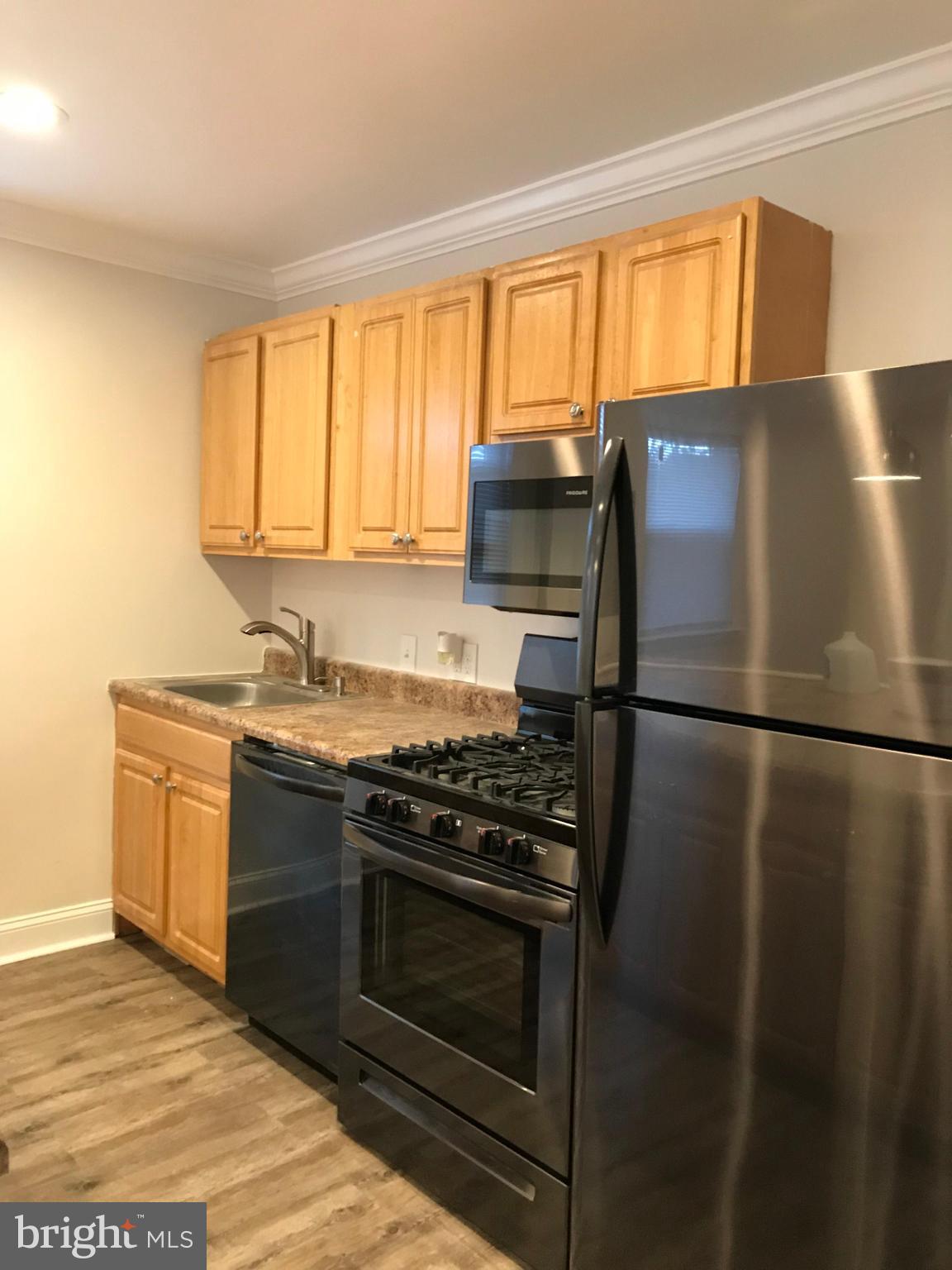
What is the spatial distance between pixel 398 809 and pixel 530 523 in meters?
0.77

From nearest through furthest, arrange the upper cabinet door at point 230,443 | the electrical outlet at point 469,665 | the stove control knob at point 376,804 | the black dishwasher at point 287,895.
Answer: the stove control knob at point 376,804, the black dishwasher at point 287,895, the electrical outlet at point 469,665, the upper cabinet door at point 230,443

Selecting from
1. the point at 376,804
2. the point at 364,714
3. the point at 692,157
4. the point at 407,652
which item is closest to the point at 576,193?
the point at 692,157

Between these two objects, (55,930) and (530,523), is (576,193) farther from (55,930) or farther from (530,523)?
(55,930)

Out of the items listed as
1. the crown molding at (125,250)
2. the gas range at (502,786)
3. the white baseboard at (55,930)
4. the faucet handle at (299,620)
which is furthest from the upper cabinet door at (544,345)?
the white baseboard at (55,930)

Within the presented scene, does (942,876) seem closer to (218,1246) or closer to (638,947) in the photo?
(638,947)

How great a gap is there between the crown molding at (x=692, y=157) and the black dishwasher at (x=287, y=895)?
1750mm

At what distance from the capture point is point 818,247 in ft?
7.36

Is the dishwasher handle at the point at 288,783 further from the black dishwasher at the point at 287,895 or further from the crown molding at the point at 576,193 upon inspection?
the crown molding at the point at 576,193

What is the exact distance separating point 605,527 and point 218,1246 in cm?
170

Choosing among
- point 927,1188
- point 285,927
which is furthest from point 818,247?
point 285,927

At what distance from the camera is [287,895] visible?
2.68m

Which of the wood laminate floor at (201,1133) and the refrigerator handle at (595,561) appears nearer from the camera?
the refrigerator handle at (595,561)

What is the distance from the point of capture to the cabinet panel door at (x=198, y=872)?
299cm

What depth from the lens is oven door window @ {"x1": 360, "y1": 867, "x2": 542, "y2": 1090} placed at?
1.97 meters
